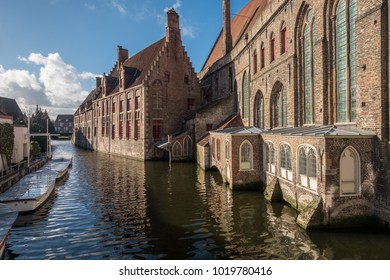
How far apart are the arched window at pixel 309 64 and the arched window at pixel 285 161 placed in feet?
9.60

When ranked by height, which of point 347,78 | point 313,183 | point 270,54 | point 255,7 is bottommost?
point 313,183

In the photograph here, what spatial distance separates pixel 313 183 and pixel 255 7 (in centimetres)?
2499

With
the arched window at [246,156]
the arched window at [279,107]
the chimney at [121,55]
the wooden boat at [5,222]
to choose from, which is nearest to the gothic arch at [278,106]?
the arched window at [279,107]

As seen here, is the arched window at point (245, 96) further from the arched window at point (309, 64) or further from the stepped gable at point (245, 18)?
the arched window at point (309, 64)

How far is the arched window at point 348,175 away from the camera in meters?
9.03

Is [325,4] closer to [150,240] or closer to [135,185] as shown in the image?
[150,240]

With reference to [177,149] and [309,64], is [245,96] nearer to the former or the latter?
[177,149]

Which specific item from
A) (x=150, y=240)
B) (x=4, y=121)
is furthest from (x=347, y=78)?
(x=4, y=121)

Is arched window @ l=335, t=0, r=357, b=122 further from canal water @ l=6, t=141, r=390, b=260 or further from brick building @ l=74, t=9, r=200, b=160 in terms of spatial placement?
brick building @ l=74, t=9, r=200, b=160

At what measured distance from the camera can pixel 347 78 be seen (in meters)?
11.2

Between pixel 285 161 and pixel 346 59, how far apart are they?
16.6 feet

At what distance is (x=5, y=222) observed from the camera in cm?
879

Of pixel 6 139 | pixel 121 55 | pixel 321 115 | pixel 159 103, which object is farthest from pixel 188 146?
pixel 121 55

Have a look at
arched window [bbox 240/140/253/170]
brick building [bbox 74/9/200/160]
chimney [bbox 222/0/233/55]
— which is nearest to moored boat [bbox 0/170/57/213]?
arched window [bbox 240/140/253/170]
